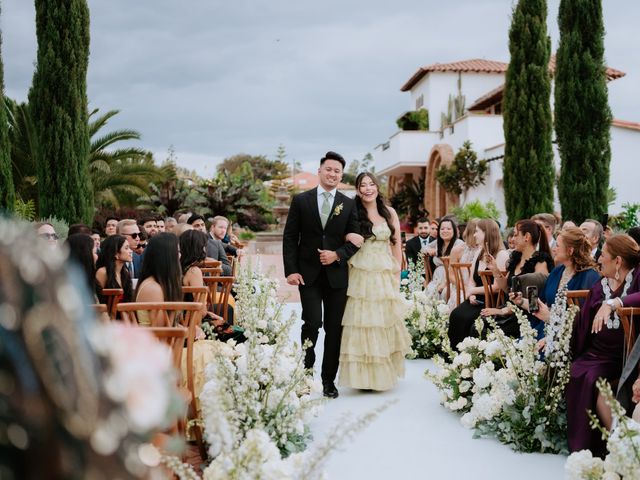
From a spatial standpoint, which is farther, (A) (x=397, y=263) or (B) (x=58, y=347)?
(A) (x=397, y=263)

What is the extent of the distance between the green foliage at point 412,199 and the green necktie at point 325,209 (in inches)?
1083

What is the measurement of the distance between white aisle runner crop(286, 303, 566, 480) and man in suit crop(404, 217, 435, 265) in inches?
197

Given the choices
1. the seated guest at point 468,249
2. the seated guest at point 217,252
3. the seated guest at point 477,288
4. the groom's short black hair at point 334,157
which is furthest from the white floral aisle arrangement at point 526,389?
the seated guest at point 217,252

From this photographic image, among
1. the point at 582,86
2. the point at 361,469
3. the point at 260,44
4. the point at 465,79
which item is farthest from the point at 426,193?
the point at 361,469

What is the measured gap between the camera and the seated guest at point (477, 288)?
21.3 feet

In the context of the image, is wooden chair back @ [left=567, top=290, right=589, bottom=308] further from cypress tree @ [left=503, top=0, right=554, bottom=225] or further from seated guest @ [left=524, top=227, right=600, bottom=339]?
cypress tree @ [left=503, top=0, right=554, bottom=225]

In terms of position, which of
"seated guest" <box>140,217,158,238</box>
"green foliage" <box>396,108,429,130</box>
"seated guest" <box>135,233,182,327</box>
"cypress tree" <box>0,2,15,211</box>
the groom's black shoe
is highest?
"green foliage" <box>396,108,429,130</box>

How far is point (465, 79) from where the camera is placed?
34094 mm

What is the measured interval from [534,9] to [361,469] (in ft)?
53.6

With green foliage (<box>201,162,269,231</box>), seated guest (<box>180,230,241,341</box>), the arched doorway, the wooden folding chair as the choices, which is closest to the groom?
seated guest (<box>180,230,241,341</box>)

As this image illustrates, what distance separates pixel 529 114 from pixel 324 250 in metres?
13.8

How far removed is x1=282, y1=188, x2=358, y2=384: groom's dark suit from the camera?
5824 mm

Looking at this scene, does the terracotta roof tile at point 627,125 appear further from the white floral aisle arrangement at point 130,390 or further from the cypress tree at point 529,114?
the white floral aisle arrangement at point 130,390

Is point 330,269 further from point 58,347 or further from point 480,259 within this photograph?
point 58,347
